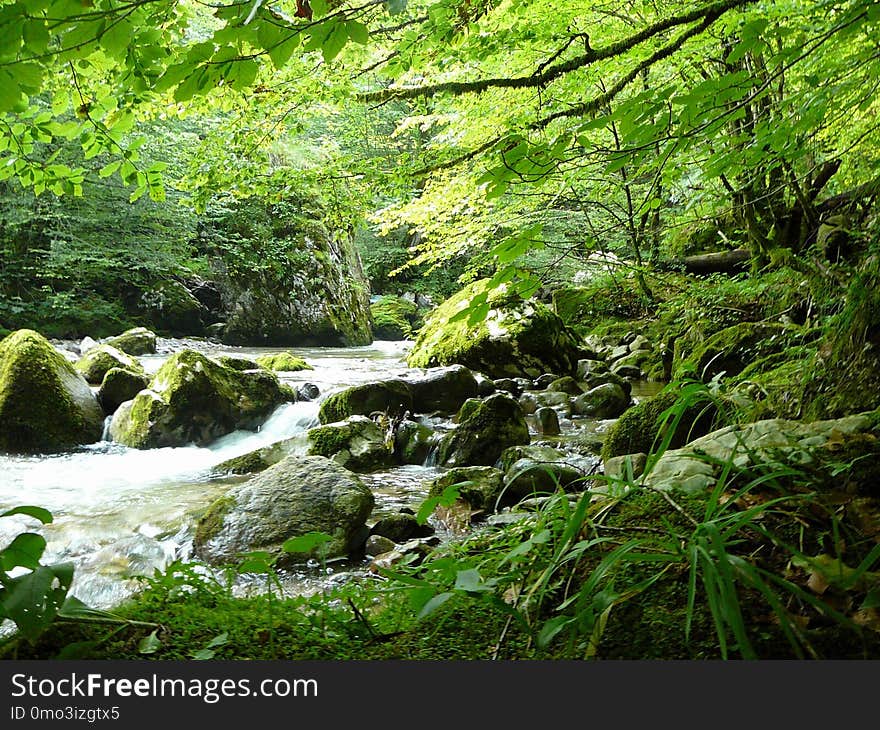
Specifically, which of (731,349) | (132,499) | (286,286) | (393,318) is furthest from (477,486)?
(393,318)

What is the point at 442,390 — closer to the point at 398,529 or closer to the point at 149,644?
the point at 398,529

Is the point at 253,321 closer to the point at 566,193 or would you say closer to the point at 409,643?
the point at 566,193

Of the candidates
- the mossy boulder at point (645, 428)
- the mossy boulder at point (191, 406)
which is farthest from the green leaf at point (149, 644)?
the mossy boulder at point (191, 406)

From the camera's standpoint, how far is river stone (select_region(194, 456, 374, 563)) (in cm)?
383

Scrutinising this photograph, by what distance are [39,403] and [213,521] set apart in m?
4.83

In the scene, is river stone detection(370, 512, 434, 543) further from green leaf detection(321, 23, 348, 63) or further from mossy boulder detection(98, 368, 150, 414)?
mossy boulder detection(98, 368, 150, 414)

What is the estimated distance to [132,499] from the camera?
552cm

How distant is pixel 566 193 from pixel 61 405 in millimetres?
7118

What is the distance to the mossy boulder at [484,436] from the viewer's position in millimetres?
6070

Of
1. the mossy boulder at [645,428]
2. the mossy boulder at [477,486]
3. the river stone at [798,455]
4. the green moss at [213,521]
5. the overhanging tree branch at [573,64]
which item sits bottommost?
the mossy boulder at [477,486]

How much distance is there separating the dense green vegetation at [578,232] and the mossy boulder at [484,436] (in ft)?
4.66

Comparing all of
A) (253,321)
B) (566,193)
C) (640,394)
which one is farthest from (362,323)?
(566,193)

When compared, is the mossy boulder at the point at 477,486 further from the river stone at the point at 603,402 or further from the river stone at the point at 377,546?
the river stone at the point at 603,402

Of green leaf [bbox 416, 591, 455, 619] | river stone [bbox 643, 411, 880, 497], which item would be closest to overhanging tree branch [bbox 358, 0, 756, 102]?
river stone [bbox 643, 411, 880, 497]
